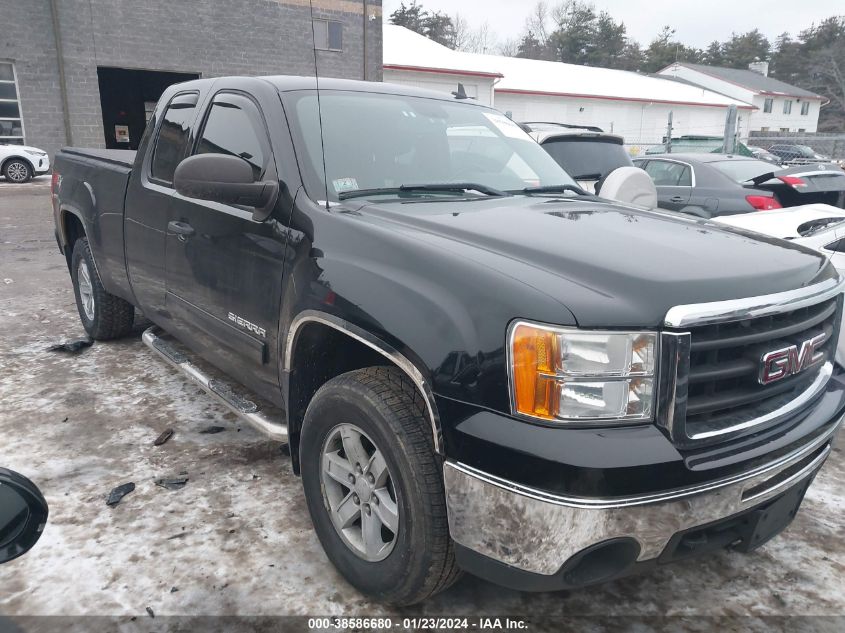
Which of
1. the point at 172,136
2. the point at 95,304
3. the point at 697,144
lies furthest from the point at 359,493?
the point at 697,144

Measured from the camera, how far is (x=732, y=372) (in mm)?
2008

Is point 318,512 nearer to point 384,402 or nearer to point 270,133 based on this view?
point 384,402

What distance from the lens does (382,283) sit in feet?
7.29

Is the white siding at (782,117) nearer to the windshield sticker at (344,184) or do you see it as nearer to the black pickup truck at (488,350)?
the black pickup truck at (488,350)

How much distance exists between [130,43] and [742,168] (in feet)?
61.9

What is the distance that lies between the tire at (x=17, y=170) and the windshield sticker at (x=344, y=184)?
18781 mm

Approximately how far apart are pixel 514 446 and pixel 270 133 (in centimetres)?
189

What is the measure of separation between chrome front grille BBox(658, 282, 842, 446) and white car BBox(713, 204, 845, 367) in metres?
2.03

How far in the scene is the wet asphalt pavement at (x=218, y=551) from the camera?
246 cm

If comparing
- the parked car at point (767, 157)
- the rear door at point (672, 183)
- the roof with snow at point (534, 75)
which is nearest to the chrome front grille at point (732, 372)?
the rear door at point (672, 183)

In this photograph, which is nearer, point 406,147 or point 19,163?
point 406,147

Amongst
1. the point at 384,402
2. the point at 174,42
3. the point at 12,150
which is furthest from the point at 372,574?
the point at 174,42

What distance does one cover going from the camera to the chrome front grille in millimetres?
1878

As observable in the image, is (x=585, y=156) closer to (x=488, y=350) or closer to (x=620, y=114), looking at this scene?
(x=488, y=350)
